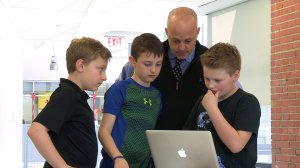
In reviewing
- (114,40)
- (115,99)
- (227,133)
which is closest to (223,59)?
(227,133)

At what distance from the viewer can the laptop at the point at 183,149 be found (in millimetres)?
1866

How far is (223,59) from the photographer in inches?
83.4

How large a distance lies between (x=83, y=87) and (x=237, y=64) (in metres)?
0.72

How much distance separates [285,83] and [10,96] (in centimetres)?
466

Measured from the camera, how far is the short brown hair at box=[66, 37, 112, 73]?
7.63ft

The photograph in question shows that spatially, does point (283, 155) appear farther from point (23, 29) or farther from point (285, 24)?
point (23, 29)

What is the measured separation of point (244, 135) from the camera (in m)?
2.02

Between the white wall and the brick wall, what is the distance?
40 centimetres

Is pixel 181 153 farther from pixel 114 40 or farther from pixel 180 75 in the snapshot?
pixel 114 40

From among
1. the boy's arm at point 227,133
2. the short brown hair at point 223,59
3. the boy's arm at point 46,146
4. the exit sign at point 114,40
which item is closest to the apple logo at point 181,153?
the boy's arm at point 227,133

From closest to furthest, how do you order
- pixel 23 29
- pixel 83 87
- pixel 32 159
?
pixel 83 87, pixel 32 159, pixel 23 29

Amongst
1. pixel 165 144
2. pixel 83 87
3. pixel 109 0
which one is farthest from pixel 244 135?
pixel 109 0

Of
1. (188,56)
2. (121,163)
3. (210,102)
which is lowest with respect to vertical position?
(121,163)

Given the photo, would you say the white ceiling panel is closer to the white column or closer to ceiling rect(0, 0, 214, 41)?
ceiling rect(0, 0, 214, 41)
